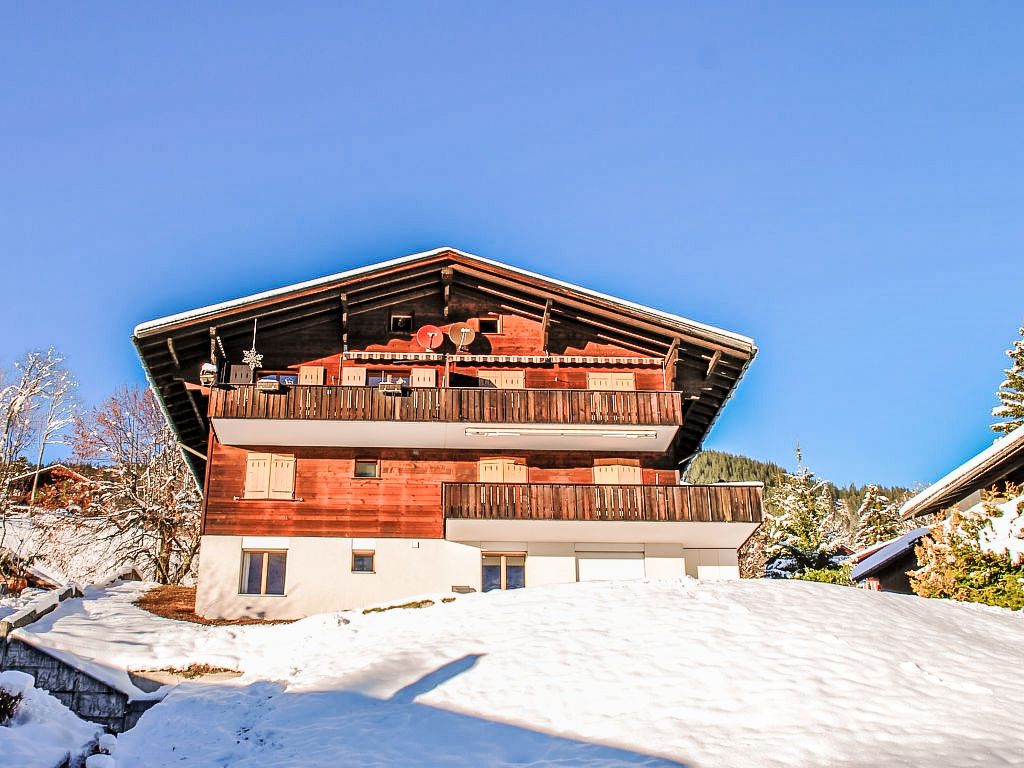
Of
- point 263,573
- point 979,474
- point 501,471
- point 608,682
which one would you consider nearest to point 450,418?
point 501,471

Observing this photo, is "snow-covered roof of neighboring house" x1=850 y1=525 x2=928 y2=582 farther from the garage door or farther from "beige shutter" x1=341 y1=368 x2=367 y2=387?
"beige shutter" x1=341 y1=368 x2=367 y2=387

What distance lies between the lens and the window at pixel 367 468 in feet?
87.8

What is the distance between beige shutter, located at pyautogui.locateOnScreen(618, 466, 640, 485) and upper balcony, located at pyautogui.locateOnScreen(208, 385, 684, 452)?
62 centimetres

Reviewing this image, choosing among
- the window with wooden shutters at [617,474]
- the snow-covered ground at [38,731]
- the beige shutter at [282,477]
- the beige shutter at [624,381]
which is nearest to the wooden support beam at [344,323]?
the beige shutter at [282,477]

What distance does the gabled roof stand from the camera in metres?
26.9

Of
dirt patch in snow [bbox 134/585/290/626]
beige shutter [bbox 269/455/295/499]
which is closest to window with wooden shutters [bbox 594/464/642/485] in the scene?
beige shutter [bbox 269/455/295/499]

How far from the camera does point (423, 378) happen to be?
27.2 m

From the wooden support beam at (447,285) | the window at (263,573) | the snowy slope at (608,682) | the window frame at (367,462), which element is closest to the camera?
the snowy slope at (608,682)

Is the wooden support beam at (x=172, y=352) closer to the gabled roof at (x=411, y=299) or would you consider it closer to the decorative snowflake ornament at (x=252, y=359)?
the gabled roof at (x=411, y=299)

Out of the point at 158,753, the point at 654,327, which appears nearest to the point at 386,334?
the point at 654,327

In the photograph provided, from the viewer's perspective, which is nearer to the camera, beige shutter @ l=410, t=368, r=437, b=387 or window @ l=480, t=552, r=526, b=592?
window @ l=480, t=552, r=526, b=592

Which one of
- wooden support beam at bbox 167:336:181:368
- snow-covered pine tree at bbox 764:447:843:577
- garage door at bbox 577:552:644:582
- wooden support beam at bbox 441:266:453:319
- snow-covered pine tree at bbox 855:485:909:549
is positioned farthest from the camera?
snow-covered pine tree at bbox 855:485:909:549

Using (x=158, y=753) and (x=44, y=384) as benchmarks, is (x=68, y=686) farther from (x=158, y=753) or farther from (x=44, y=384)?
(x=44, y=384)

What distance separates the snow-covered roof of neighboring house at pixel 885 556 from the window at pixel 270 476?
17.9m
